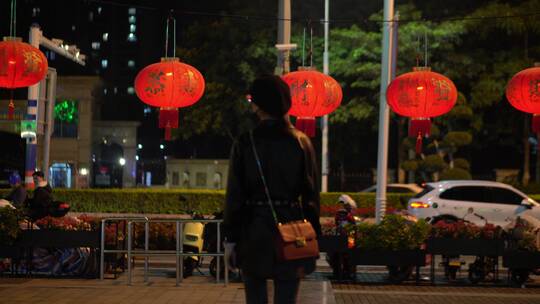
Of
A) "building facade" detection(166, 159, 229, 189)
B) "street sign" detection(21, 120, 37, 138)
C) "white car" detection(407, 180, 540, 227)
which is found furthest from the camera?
"building facade" detection(166, 159, 229, 189)

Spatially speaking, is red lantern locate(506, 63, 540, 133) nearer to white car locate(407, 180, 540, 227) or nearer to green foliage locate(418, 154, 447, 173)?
white car locate(407, 180, 540, 227)

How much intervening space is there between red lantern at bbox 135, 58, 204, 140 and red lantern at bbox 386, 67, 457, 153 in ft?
12.5

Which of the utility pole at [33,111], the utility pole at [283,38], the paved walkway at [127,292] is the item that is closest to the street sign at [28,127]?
the utility pole at [33,111]

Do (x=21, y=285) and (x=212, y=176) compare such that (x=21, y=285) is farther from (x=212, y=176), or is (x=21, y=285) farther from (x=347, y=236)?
(x=212, y=176)

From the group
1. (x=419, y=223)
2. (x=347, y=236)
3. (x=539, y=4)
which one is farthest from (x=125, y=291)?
(x=539, y=4)

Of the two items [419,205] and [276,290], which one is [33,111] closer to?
[419,205]

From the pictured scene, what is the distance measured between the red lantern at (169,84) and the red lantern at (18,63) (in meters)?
1.85

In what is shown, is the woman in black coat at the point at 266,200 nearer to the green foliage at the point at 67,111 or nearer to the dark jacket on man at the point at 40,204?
the dark jacket on man at the point at 40,204

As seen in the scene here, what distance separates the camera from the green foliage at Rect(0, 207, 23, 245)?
41.2 ft

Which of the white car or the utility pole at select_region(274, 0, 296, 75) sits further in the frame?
the white car

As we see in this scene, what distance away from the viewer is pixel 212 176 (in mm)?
52344

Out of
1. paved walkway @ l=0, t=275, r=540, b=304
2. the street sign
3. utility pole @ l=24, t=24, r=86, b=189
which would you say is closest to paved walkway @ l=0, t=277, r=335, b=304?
paved walkway @ l=0, t=275, r=540, b=304

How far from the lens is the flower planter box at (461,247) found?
1328 centimetres

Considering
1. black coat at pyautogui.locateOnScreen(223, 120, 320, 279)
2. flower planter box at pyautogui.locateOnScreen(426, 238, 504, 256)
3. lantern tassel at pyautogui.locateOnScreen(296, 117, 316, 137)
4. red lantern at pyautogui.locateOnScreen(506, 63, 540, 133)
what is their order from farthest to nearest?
1. lantern tassel at pyautogui.locateOnScreen(296, 117, 316, 137)
2. red lantern at pyautogui.locateOnScreen(506, 63, 540, 133)
3. flower planter box at pyautogui.locateOnScreen(426, 238, 504, 256)
4. black coat at pyautogui.locateOnScreen(223, 120, 320, 279)
